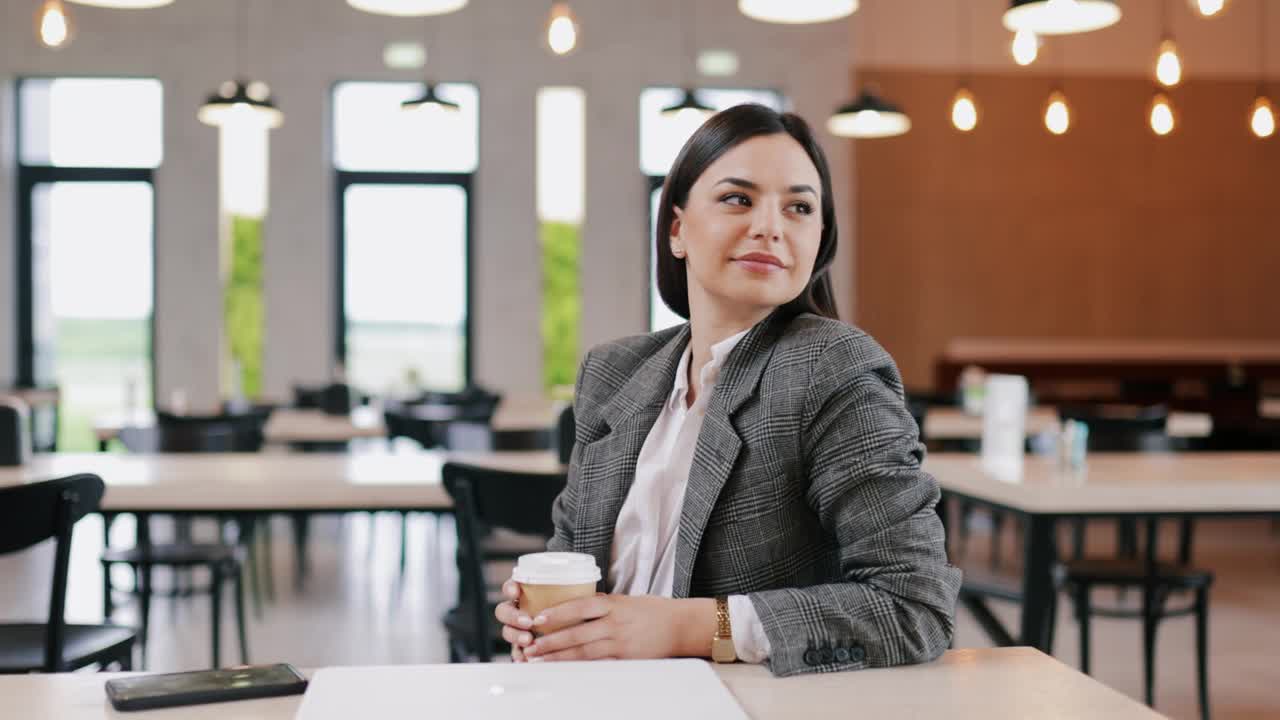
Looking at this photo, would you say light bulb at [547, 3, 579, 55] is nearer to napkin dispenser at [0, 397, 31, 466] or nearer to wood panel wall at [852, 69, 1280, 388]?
napkin dispenser at [0, 397, 31, 466]

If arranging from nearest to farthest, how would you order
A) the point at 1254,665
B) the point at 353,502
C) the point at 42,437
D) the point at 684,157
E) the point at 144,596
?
the point at 684,157 < the point at 353,502 < the point at 144,596 < the point at 1254,665 < the point at 42,437

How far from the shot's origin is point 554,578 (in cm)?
123

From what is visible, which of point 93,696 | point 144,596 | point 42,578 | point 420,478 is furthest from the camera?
point 42,578

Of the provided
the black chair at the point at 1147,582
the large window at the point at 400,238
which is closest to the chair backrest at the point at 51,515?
the black chair at the point at 1147,582

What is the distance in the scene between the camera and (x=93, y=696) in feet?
3.76

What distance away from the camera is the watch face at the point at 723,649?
1.32 meters

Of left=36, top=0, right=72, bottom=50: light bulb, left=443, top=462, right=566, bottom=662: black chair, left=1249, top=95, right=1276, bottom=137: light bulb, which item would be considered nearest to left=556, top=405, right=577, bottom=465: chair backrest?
left=443, top=462, right=566, bottom=662: black chair

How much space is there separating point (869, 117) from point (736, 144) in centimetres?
560

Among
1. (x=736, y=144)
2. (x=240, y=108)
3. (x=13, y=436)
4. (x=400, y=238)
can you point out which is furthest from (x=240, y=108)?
(x=736, y=144)

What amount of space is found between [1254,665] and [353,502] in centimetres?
319

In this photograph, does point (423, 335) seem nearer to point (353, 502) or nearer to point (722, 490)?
point (353, 502)

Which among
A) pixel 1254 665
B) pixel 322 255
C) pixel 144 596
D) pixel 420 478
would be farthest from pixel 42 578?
pixel 1254 665

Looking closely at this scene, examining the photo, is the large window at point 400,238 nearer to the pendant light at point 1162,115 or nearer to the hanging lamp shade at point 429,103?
the hanging lamp shade at point 429,103

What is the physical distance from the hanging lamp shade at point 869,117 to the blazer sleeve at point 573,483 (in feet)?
17.6
